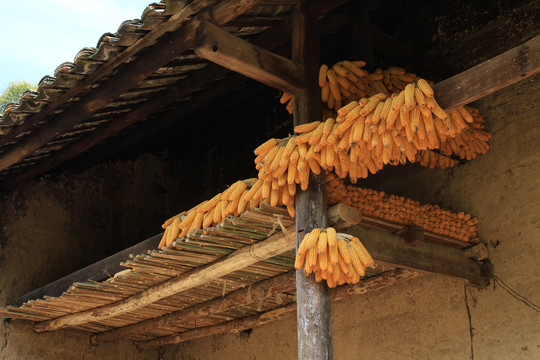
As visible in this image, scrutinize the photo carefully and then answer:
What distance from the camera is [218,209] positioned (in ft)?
19.3

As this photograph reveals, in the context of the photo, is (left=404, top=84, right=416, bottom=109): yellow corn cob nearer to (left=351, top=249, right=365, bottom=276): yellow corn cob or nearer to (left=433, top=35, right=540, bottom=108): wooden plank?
(left=433, top=35, right=540, bottom=108): wooden plank

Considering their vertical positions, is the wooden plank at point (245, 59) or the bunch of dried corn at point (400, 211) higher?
the wooden plank at point (245, 59)

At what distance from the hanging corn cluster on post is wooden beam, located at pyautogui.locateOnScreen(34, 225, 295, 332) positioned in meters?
0.78

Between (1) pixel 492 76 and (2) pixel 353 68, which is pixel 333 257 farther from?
(2) pixel 353 68

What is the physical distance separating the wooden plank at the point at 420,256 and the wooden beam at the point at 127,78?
6.62 feet

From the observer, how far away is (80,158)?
10.1 meters

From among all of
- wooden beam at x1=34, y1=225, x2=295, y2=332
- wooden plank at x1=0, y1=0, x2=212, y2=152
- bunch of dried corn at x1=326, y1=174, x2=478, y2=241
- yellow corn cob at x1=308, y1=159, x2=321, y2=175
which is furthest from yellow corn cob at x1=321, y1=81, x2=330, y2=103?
wooden plank at x1=0, y1=0, x2=212, y2=152

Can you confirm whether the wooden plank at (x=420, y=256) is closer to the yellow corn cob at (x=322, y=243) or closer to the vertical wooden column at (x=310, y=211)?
the vertical wooden column at (x=310, y=211)

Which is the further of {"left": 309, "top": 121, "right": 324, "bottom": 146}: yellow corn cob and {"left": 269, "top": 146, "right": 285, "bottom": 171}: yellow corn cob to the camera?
{"left": 269, "top": 146, "right": 285, "bottom": 171}: yellow corn cob

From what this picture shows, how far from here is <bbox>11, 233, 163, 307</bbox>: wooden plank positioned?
269 inches

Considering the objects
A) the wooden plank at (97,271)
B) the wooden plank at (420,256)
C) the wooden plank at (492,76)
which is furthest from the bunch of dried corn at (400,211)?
the wooden plank at (97,271)

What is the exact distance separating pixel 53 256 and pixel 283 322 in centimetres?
337

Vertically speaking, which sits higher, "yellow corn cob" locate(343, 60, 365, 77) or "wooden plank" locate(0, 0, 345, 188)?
"wooden plank" locate(0, 0, 345, 188)

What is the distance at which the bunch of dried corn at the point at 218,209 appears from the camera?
18.4 ft
